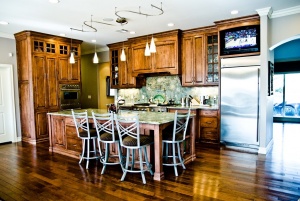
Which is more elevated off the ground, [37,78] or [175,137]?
[37,78]

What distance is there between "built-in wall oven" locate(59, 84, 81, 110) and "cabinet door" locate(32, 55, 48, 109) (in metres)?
0.45

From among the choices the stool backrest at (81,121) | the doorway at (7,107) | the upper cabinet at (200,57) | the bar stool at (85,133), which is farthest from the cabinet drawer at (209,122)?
the doorway at (7,107)

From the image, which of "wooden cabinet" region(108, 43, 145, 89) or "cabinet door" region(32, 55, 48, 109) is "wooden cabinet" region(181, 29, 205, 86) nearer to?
"wooden cabinet" region(108, 43, 145, 89)

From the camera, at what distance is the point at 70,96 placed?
6402 millimetres

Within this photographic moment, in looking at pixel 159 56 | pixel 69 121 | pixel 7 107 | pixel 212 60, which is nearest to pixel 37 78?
pixel 7 107

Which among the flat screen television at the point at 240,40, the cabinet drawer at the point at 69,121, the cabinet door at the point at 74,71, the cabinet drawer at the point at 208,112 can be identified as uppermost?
the flat screen television at the point at 240,40

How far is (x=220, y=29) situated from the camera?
5.04 metres

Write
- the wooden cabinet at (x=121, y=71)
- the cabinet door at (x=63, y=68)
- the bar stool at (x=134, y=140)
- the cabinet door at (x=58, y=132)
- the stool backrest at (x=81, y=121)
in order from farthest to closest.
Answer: the wooden cabinet at (x=121, y=71) < the cabinet door at (x=63, y=68) < the cabinet door at (x=58, y=132) < the stool backrest at (x=81, y=121) < the bar stool at (x=134, y=140)

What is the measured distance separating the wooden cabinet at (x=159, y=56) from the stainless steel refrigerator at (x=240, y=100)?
1.40m

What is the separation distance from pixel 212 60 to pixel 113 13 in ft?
8.85

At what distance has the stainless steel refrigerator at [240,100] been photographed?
4543 mm

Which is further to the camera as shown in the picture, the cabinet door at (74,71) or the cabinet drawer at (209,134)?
the cabinet door at (74,71)

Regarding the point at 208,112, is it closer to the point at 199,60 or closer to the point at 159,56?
the point at 199,60

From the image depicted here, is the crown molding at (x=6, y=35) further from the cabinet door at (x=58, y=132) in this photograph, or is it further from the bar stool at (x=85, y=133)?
the bar stool at (x=85, y=133)
